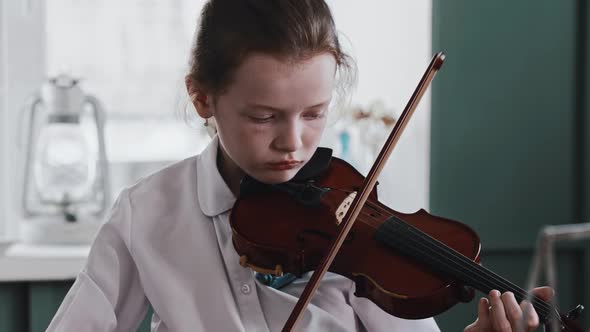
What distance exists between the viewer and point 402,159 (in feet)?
6.52

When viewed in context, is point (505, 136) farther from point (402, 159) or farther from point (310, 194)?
point (310, 194)

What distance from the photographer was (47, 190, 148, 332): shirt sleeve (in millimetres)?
993

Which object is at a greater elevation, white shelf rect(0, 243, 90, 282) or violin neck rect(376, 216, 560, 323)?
violin neck rect(376, 216, 560, 323)

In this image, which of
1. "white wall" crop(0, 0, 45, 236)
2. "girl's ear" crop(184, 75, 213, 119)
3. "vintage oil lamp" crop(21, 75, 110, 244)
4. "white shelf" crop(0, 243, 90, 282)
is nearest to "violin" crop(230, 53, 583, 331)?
"girl's ear" crop(184, 75, 213, 119)

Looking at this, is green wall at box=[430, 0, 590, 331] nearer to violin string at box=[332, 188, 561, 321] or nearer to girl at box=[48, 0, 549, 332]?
girl at box=[48, 0, 549, 332]

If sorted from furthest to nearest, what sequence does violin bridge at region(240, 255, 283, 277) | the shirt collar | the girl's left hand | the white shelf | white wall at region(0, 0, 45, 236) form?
white wall at region(0, 0, 45, 236), the white shelf, the shirt collar, violin bridge at region(240, 255, 283, 277), the girl's left hand

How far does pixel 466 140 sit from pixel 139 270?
1133 mm

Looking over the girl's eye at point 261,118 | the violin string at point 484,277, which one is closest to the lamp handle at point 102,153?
the girl's eye at point 261,118

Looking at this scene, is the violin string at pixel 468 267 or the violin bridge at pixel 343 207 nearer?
the violin string at pixel 468 267

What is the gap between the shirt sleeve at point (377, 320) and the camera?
1.02 metres

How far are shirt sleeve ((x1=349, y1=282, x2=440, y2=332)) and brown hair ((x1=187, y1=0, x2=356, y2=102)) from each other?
313 mm

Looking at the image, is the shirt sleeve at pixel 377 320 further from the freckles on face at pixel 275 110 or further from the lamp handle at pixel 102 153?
the lamp handle at pixel 102 153

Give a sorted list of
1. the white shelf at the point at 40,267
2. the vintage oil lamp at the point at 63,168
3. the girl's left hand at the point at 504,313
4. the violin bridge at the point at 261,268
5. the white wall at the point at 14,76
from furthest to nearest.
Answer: the white wall at the point at 14,76, the vintage oil lamp at the point at 63,168, the white shelf at the point at 40,267, the violin bridge at the point at 261,268, the girl's left hand at the point at 504,313

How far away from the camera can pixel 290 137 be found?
2.93 feet
